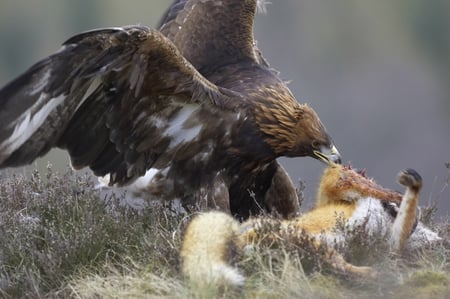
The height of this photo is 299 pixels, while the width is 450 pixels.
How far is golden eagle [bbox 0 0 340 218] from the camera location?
25.9 ft

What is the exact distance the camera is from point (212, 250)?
23.5ft

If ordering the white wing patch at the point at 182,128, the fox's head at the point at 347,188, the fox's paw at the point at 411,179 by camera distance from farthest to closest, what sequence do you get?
the white wing patch at the point at 182,128 → the fox's head at the point at 347,188 → the fox's paw at the point at 411,179

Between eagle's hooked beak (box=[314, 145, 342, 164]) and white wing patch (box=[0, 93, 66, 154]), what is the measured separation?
5.80ft

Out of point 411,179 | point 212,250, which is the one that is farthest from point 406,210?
point 212,250

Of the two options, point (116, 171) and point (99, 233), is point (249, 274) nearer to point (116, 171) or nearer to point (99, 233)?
point (99, 233)

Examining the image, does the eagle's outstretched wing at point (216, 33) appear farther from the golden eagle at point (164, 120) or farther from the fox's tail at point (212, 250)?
the fox's tail at point (212, 250)

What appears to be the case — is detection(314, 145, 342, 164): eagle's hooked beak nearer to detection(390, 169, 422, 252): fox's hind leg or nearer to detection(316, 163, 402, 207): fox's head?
detection(316, 163, 402, 207): fox's head

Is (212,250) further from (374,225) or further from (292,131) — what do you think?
(292,131)

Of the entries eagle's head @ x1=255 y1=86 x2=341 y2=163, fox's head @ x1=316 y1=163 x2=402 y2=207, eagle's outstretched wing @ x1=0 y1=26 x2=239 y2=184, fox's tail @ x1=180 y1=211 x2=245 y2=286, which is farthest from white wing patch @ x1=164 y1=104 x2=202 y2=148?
fox's tail @ x1=180 y1=211 x2=245 y2=286

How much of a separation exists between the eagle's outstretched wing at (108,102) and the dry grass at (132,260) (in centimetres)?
37

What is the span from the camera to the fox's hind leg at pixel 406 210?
24.4 ft

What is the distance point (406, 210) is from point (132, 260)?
60.9 inches

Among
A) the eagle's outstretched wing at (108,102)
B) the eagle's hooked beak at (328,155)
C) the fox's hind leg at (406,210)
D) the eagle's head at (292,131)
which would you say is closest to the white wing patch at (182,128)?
the eagle's outstretched wing at (108,102)

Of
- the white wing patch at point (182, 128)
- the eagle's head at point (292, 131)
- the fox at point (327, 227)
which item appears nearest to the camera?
the fox at point (327, 227)
